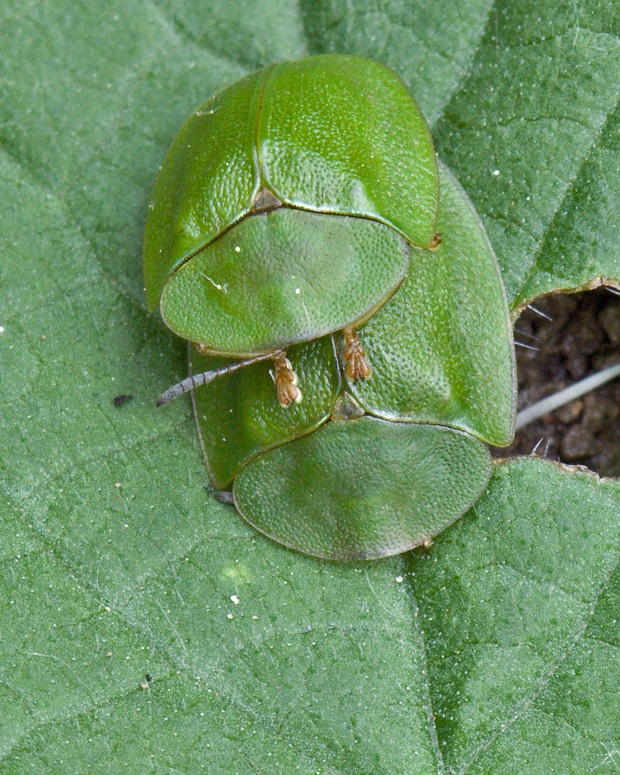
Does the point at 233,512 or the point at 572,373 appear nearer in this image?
the point at 233,512

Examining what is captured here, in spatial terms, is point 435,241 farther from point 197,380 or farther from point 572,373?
point 197,380

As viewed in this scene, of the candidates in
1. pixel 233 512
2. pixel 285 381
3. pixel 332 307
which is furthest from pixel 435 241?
pixel 233 512

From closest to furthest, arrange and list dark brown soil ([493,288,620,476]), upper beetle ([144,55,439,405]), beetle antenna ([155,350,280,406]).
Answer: upper beetle ([144,55,439,405]) < beetle antenna ([155,350,280,406]) < dark brown soil ([493,288,620,476])

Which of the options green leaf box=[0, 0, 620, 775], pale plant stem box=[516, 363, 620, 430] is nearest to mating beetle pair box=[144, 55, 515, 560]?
green leaf box=[0, 0, 620, 775]

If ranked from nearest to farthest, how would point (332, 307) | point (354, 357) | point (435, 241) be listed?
point (332, 307) → point (354, 357) → point (435, 241)

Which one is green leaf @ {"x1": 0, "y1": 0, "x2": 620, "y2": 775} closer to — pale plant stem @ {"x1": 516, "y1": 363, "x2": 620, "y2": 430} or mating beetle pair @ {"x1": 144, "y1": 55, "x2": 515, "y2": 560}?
mating beetle pair @ {"x1": 144, "y1": 55, "x2": 515, "y2": 560}

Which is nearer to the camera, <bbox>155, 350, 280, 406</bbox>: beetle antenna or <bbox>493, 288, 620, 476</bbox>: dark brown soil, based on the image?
<bbox>155, 350, 280, 406</bbox>: beetle antenna

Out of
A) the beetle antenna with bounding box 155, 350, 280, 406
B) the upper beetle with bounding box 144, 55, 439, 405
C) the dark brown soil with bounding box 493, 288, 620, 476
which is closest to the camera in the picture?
the upper beetle with bounding box 144, 55, 439, 405

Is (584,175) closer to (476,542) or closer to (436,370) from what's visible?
(436,370)

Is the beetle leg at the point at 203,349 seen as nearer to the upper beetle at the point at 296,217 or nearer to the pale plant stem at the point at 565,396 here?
the upper beetle at the point at 296,217
